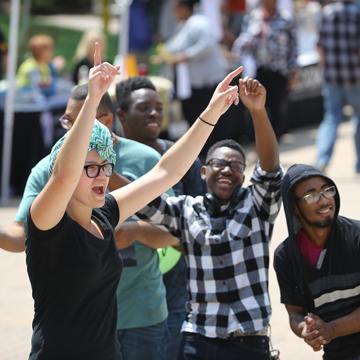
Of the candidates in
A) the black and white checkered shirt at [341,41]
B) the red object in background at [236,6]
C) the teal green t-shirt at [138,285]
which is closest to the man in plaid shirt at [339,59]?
the black and white checkered shirt at [341,41]

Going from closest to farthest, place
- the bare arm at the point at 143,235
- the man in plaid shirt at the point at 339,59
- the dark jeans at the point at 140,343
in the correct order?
1. the bare arm at the point at 143,235
2. the dark jeans at the point at 140,343
3. the man in plaid shirt at the point at 339,59

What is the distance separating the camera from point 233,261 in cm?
477

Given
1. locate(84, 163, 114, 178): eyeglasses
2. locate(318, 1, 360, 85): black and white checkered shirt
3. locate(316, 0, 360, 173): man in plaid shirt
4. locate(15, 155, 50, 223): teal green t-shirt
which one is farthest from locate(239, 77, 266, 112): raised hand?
locate(318, 1, 360, 85): black and white checkered shirt

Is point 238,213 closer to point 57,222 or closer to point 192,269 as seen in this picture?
point 192,269

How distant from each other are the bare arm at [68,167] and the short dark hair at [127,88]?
2.23 m

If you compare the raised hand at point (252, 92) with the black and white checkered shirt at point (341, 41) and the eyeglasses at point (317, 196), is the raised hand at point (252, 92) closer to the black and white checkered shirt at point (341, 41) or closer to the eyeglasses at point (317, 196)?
the eyeglasses at point (317, 196)

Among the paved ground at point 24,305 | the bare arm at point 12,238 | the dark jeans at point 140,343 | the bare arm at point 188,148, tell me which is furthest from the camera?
the paved ground at point 24,305

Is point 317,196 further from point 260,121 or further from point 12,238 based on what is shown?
point 12,238

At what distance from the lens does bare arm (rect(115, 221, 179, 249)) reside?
4.81 meters

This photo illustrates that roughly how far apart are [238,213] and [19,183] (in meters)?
7.20

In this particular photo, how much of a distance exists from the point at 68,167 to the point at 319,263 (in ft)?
4.52

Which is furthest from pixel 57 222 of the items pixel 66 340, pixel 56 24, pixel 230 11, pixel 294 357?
pixel 56 24

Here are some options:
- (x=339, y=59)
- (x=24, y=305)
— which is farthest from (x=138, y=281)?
(x=339, y=59)

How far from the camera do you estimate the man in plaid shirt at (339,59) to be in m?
12.0
